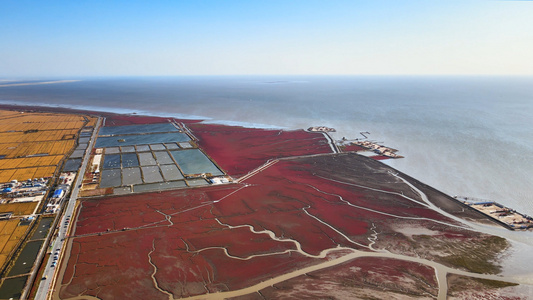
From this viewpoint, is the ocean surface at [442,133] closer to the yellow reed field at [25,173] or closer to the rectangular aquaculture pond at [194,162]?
the rectangular aquaculture pond at [194,162]

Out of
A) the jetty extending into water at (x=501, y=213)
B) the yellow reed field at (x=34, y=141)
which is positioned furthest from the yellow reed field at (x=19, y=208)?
the jetty extending into water at (x=501, y=213)

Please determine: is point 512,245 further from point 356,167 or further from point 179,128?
point 179,128

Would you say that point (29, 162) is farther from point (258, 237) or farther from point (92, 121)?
point (258, 237)

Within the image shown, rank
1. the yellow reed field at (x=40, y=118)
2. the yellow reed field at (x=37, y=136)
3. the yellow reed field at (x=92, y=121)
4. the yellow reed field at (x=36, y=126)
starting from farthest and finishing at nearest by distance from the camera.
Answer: the yellow reed field at (x=40, y=118) < the yellow reed field at (x=92, y=121) < the yellow reed field at (x=36, y=126) < the yellow reed field at (x=37, y=136)

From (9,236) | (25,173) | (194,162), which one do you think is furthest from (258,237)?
(25,173)

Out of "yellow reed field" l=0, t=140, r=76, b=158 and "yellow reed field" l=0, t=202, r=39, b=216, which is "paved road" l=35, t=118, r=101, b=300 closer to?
"yellow reed field" l=0, t=202, r=39, b=216

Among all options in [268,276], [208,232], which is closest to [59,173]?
[208,232]
